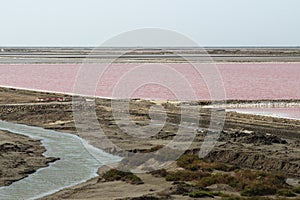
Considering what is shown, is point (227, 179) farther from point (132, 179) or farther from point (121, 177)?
point (121, 177)

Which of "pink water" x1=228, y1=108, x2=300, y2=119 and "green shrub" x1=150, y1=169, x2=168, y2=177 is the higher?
"pink water" x1=228, y1=108, x2=300, y2=119

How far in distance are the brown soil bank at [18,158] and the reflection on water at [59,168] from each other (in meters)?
0.47

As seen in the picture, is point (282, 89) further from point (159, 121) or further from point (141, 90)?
point (159, 121)

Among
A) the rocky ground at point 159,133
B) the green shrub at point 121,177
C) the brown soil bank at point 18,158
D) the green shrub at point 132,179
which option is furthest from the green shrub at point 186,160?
the brown soil bank at point 18,158

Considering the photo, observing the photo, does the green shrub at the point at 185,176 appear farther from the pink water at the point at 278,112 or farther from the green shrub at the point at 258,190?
the pink water at the point at 278,112

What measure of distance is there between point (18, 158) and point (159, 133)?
10.8 m

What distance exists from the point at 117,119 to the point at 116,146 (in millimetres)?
11209

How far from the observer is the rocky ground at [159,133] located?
23344mm

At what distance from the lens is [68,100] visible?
185 ft

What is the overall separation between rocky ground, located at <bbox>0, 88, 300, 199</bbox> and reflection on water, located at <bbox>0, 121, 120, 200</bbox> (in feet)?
3.67

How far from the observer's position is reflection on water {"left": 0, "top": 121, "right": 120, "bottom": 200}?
23278mm

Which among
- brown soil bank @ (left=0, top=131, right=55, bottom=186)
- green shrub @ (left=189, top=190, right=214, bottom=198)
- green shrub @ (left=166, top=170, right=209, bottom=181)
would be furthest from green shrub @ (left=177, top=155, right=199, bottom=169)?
brown soil bank @ (left=0, top=131, right=55, bottom=186)

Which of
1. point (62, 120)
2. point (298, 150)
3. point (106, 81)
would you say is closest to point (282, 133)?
point (298, 150)

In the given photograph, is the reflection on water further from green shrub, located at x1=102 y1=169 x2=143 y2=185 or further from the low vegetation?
the low vegetation
